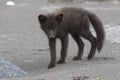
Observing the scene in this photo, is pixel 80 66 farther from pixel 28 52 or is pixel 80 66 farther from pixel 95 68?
pixel 28 52

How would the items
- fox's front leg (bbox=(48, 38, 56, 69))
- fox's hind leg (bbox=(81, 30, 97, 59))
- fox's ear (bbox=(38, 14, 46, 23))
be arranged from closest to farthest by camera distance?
fox's ear (bbox=(38, 14, 46, 23)) < fox's front leg (bbox=(48, 38, 56, 69)) < fox's hind leg (bbox=(81, 30, 97, 59))

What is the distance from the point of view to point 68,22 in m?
11.4

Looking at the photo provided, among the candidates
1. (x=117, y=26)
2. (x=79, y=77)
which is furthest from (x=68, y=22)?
(x=117, y=26)

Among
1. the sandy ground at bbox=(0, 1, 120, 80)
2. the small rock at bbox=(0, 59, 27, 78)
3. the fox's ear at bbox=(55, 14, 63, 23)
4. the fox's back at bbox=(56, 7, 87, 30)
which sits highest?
the fox's ear at bbox=(55, 14, 63, 23)

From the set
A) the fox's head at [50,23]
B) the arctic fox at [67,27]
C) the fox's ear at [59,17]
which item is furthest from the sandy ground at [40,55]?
the fox's ear at [59,17]

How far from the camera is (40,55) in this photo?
42.6 ft

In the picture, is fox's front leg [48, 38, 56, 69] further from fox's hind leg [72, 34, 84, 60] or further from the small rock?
the small rock

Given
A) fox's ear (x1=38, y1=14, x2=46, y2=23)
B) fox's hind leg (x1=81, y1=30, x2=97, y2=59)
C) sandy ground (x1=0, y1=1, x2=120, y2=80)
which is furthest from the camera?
fox's hind leg (x1=81, y1=30, x2=97, y2=59)

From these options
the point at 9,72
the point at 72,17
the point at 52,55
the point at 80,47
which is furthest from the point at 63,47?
the point at 9,72

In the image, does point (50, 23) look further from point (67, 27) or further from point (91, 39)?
point (91, 39)

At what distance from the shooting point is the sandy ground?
916cm

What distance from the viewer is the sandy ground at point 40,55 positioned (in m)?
9.16

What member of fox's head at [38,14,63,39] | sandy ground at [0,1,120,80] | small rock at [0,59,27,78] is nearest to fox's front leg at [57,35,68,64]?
sandy ground at [0,1,120,80]

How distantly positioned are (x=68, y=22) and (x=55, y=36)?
2.02 feet
